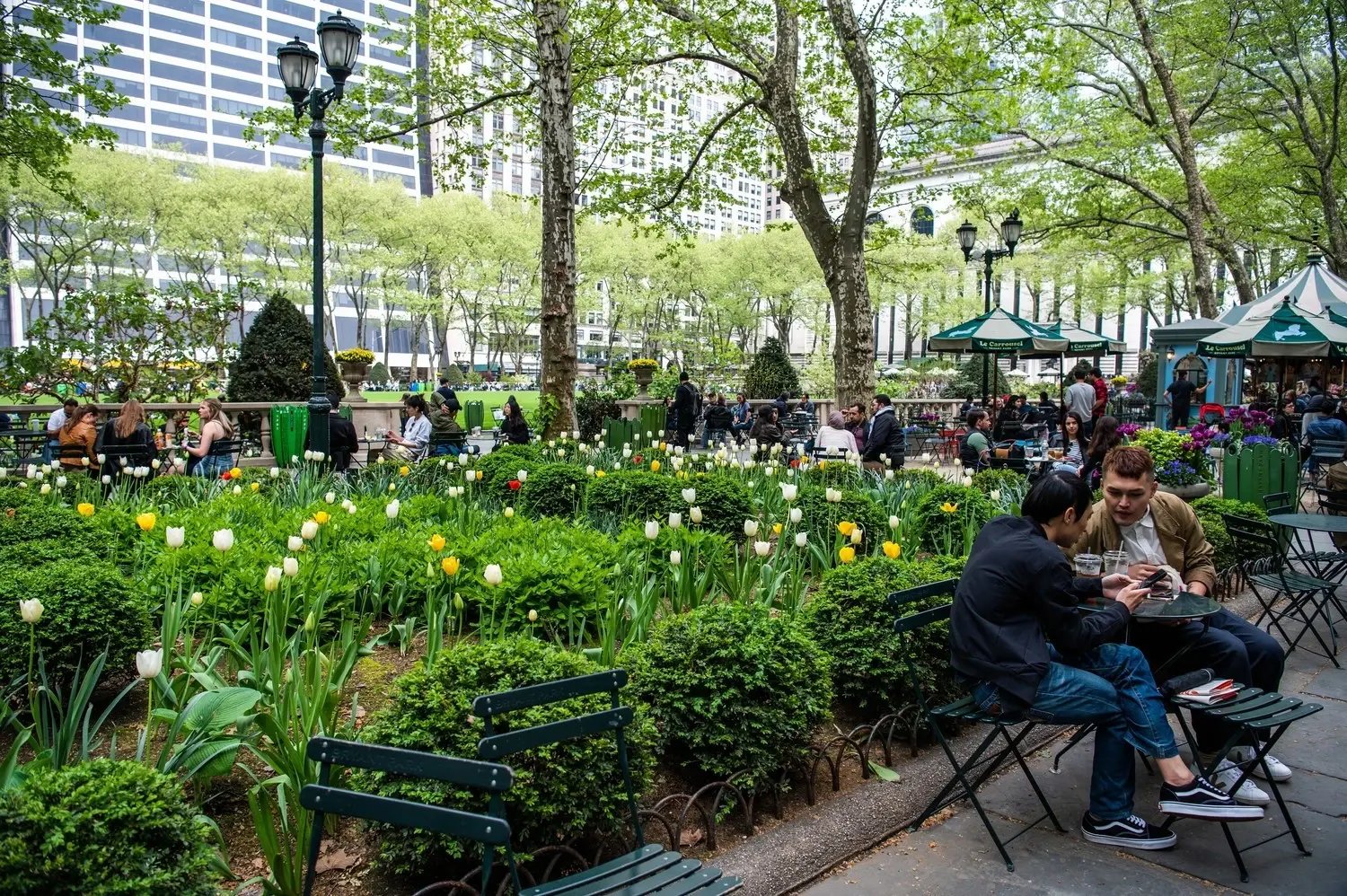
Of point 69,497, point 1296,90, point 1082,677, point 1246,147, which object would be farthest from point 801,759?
point 1246,147

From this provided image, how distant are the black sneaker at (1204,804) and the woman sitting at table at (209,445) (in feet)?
30.9

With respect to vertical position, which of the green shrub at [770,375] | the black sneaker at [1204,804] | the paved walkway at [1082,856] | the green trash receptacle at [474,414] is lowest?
the paved walkway at [1082,856]

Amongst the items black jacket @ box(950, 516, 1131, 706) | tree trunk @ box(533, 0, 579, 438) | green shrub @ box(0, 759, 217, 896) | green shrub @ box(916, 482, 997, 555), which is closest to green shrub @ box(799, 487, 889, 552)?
green shrub @ box(916, 482, 997, 555)

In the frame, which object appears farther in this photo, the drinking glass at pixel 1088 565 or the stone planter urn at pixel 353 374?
the stone planter urn at pixel 353 374

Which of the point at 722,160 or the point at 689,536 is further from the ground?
the point at 722,160

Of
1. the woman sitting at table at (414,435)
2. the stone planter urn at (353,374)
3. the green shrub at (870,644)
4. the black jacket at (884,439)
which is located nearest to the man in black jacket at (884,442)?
the black jacket at (884,439)

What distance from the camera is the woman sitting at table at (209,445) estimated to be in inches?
419

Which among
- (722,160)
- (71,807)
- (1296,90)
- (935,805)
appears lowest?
(935,805)

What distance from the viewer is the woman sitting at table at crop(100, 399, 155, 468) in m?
10.1

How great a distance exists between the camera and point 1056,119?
24844 millimetres

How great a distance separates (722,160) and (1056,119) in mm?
11497

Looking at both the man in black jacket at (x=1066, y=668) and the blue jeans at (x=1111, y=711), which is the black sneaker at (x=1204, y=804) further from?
the blue jeans at (x=1111, y=711)

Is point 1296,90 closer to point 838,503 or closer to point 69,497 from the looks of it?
point 838,503

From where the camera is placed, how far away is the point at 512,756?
9.80 ft
